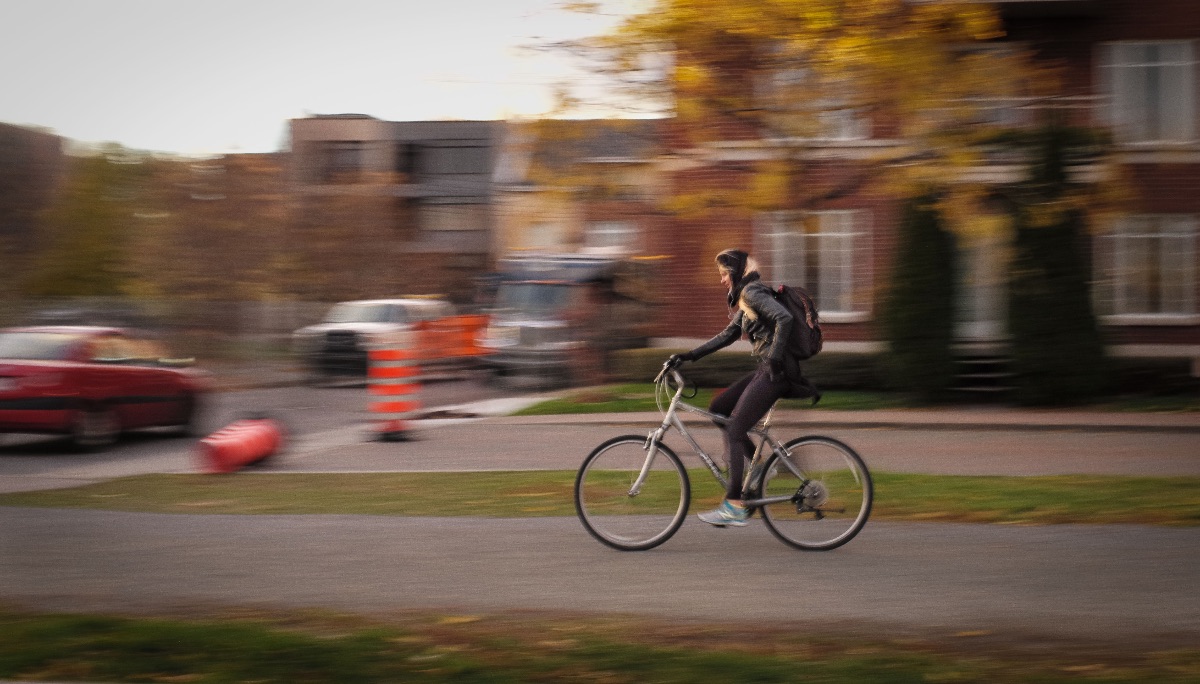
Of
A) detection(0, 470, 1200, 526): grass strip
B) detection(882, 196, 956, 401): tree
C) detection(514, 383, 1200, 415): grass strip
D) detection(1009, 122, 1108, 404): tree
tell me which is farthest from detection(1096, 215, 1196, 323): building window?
detection(0, 470, 1200, 526): grass strip

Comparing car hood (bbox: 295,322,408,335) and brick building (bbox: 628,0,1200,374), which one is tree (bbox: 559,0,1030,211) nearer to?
brick building (bbox: 628,0,1200,374)

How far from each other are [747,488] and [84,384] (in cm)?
970

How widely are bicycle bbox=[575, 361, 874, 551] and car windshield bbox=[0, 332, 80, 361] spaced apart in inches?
357

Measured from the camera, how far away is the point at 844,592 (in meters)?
7.09

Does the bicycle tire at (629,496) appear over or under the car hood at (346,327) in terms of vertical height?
under

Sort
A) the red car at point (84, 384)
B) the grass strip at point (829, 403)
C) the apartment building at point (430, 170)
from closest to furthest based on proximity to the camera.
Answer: the red car at point (84, 384) → the grass strip at point (829, 403) → the apartment building at point (430, 170)

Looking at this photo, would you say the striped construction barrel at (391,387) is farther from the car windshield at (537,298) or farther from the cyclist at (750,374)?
the car windshield at (537,298)

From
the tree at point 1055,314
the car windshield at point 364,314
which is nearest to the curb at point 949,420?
the tree at point 1055,314

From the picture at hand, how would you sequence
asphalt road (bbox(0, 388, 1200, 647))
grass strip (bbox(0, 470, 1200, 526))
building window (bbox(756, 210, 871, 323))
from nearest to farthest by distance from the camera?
1. asphalt road (bbox(0, 388, 1200, 647))
2. grass strip (bbox(0, 470, 1200, 526))
3. building window (bbox(756, 210, 871, 323))

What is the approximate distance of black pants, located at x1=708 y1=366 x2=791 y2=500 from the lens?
8.12 meters

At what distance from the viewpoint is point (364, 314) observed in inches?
1150

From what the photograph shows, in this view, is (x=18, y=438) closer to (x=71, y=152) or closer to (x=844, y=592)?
(x=844, y=592)

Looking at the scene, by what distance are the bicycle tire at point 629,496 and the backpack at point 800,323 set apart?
3.19 feet

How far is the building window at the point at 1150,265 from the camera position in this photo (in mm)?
23922
